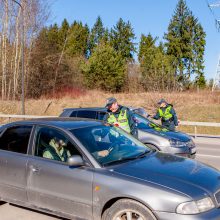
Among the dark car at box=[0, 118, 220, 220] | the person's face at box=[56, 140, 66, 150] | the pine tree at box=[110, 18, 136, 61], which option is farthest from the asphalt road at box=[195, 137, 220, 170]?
the pine tree at box=[110, 18, 136, 61]

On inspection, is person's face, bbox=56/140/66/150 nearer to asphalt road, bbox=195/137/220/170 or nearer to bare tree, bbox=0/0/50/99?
asphalt road, bbox=195/137/220/170

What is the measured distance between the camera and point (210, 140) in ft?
50.3

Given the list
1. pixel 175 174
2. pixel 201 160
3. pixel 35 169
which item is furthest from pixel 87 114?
pixel 175 174

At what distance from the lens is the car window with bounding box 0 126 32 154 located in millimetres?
5207

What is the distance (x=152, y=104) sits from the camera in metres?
27.7

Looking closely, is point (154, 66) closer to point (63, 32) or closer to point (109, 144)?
point (63, 32)

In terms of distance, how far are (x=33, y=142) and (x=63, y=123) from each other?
50 cm

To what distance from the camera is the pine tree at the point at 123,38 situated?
6638 cm

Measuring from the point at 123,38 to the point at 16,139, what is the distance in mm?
62818

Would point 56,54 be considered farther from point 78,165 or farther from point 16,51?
point 78,165

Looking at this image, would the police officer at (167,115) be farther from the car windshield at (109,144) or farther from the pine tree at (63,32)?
the pine tree at (63,32)

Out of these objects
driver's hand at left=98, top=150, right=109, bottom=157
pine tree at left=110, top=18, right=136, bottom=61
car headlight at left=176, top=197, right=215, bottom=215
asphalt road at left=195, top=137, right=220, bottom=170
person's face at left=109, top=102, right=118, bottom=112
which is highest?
pine tree at left=110, top=18, right=136, bottom=61

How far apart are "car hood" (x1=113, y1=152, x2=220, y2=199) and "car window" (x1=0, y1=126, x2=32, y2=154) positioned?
1.58m

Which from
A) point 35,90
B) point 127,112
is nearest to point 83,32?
point 35,90
